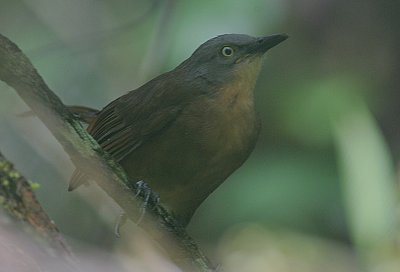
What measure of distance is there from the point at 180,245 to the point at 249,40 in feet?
3.82

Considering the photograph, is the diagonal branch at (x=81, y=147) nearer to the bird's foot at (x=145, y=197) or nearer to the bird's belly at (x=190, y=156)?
the bird's foot at (x=145, y=197)

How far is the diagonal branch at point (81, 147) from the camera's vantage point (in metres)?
2.49

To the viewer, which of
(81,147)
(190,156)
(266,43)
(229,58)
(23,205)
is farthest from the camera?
(229,58)

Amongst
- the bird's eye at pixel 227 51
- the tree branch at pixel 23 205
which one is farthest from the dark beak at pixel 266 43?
the tree branch at pixel 23 205

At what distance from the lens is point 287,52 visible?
5965 millimetres

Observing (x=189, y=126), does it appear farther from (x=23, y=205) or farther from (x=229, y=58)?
(x=23, y=205)

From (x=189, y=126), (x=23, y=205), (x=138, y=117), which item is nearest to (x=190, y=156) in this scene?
(x=189, y=126)

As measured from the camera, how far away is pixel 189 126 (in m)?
3.92

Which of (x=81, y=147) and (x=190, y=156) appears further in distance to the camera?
(x=190, y=156)

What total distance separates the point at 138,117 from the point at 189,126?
0.91 feet

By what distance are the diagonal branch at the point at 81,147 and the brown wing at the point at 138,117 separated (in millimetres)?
608

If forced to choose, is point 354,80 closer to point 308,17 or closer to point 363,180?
point 308,17

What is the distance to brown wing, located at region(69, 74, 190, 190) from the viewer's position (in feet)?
13.1

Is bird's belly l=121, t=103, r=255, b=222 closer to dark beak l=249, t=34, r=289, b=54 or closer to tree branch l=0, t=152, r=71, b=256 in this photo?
dark beak l=249, t=34, r=289, b=54
